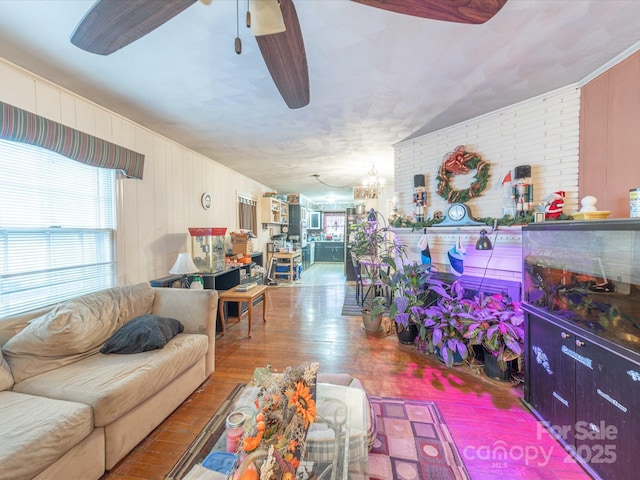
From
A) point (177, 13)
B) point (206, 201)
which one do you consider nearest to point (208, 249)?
point (206, 201)

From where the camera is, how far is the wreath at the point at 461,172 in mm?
2605

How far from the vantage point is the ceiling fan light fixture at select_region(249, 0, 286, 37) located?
34.2 inches

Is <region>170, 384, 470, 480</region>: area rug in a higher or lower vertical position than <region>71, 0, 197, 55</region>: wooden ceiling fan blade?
lower

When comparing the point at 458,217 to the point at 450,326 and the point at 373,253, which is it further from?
the point at 450,326

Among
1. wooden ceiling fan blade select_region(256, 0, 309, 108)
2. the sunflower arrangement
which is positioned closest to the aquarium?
the sunflower arrangement

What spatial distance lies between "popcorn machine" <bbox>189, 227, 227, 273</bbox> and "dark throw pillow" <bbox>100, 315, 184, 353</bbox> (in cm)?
134

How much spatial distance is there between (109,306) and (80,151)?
1306 millimetres

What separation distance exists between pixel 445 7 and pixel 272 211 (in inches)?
209

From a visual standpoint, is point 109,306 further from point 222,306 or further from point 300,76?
point 300,76

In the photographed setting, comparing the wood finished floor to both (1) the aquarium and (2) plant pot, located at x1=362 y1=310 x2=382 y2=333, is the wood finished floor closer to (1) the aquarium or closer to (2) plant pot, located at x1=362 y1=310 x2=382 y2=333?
(2) plant pot, located at x1=362 y1=310 x2=382 y2=333

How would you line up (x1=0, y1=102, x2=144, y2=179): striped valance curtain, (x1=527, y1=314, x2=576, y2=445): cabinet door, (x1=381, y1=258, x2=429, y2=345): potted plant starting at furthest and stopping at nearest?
(x1=381, y1=258, x2=429, y2=345): potted plant → (x1=0, y1=102, x2=144, y2=179): striped valance curtain → (x1=527, y1=314, x2=576, y2=445): cabinet door

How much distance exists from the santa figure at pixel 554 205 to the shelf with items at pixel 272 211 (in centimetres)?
497

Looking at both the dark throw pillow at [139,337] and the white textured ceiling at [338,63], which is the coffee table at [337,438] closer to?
the dark throw pillow at [139,337]

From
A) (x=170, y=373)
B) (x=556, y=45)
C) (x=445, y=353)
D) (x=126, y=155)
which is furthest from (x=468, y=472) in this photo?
(x=126, y=155)
